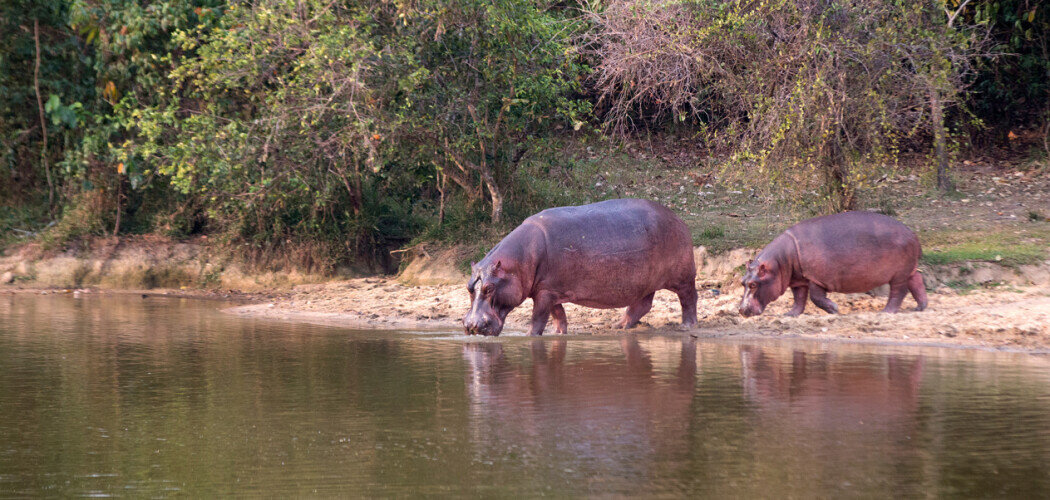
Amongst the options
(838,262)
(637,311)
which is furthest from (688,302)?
(838,262)

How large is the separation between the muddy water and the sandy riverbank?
62 cm

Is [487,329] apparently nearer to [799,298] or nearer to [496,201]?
[799,298]

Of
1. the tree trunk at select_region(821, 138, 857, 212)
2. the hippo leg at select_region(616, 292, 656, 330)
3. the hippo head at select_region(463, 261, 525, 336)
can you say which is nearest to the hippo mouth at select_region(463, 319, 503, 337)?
the hippo head at select_region(463, 261, 525, 336)

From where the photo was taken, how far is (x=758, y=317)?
10570 millimetres

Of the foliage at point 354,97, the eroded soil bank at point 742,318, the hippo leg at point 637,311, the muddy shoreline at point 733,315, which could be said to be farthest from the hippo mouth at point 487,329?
the foliage at point 354,97

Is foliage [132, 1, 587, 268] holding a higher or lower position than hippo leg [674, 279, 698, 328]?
higher

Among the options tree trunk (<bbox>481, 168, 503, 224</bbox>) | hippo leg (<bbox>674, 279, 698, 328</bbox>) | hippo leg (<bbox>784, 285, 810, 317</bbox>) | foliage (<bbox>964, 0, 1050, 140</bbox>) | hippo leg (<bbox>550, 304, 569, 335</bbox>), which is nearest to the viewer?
hippo leg (<bbox>550, 304, 569, 335</bbox>)

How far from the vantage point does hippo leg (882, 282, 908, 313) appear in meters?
10.2

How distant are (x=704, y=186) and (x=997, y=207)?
4.27 m

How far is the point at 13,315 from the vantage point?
38.0 ft

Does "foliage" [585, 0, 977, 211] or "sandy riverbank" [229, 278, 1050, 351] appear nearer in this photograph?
"sandy riverbank" [229, 278, 1050, 351]

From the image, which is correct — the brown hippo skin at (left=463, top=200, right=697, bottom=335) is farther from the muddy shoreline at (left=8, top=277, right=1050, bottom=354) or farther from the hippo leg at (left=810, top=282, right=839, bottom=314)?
the hippo leg at (left=810, top=282, right=839, bottom=314)

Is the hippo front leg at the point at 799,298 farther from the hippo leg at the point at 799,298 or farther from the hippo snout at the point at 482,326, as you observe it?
the hippo snout at the point at 482,326

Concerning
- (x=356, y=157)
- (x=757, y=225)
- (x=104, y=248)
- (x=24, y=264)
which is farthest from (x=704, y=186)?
(x=24, y=264)
